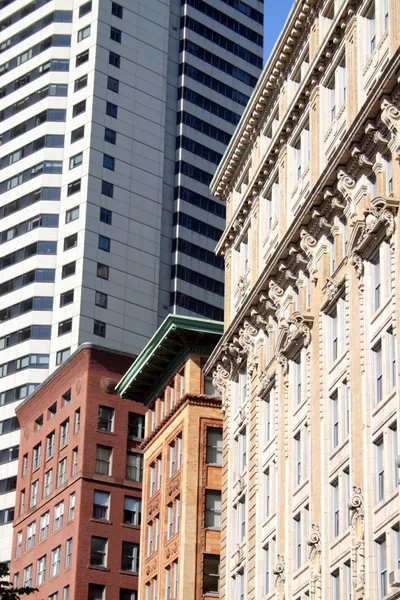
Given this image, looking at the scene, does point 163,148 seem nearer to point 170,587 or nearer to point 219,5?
point 219,5

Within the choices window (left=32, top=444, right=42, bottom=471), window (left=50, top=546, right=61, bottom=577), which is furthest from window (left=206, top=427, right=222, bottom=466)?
window (left=32, top=444, right=42, bottom=471)

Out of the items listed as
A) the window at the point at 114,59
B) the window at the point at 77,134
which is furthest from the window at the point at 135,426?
the window at the point at 114,59

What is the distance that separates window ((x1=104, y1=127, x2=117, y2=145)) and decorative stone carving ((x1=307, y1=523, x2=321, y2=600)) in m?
102

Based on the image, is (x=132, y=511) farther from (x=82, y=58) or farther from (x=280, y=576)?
(x=82, y=58)

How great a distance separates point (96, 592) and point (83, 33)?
252 ft

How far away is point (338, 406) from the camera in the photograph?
179 feet

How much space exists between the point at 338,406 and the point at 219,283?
108 meters

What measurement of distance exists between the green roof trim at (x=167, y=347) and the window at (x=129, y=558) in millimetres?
A: 15570

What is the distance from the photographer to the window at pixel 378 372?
165 feet

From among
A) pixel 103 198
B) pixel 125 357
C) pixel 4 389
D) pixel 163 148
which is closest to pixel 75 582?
pixel 125 357

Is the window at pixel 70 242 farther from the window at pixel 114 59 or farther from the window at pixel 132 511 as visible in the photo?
the window at pixel 132 511

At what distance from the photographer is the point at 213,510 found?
81312mm

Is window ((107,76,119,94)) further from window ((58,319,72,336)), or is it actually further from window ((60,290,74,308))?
window ((58,319,72,336))

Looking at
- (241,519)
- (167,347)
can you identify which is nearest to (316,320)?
(241,519)
